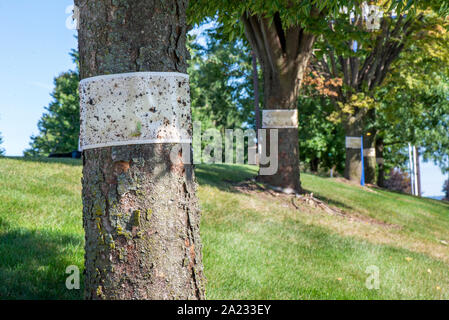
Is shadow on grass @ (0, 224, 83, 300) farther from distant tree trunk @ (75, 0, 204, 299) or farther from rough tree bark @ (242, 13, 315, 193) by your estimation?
rough tree bark @ (242, 13, 315, 193)

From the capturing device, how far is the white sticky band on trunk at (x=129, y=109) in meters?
2.64

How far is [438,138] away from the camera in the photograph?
2383 cm

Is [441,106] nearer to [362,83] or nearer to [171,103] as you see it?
[362,83]

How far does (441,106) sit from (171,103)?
2359 cm

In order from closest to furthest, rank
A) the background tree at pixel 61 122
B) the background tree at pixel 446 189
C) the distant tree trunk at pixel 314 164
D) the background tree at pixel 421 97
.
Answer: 1. the background tree at pixel 421 97
2. the distant tree trunk at pixel 314 164
3. the background tree at pixel 61 122
4. the background tree at pixel 446 189

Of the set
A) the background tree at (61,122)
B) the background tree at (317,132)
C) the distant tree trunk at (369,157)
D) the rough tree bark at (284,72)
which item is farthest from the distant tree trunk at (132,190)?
the background tree at (61,122)

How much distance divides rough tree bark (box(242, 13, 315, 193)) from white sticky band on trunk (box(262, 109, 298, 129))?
12cm

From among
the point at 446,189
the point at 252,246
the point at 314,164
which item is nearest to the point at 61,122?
the point at 314,164

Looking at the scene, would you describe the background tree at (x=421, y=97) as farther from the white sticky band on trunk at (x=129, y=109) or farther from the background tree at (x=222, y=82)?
the white sticky band on trunk at (x=129, y=109)

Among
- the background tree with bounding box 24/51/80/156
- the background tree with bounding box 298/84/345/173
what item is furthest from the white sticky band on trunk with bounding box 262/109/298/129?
the background tree with bounding box 24/51/80/156

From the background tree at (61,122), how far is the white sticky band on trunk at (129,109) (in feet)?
112

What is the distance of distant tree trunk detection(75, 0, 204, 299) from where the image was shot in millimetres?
2643

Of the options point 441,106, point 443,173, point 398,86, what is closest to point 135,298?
point 398,86
